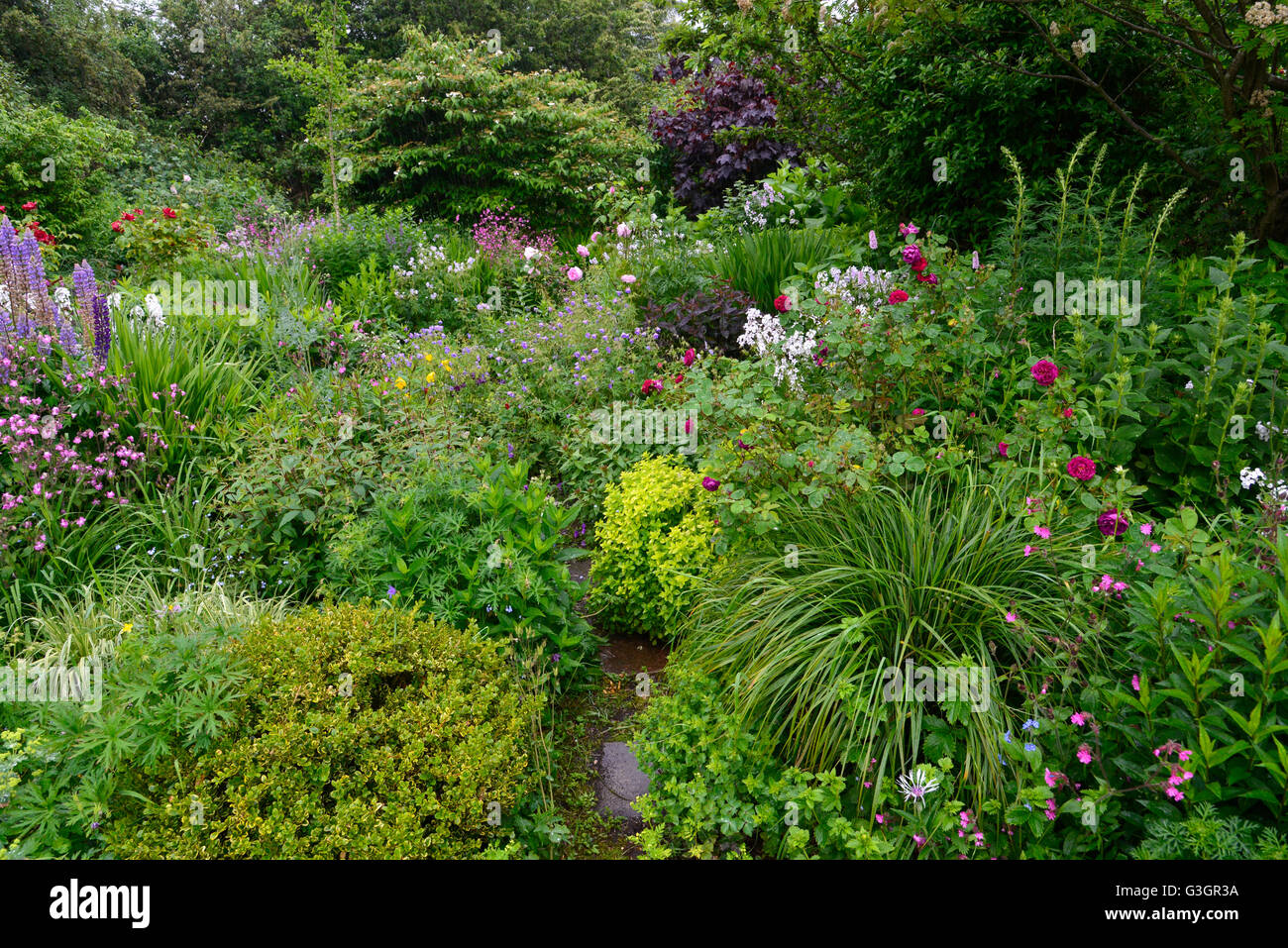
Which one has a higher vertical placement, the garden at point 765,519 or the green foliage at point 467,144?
the green foliage at point 467,144

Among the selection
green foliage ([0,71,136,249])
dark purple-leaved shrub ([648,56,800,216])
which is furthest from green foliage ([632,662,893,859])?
green foliage ([0,71,136,249])

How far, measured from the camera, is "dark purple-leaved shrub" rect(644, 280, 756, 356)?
18.3 ft

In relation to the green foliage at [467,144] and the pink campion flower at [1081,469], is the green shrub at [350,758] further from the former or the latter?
the green foliage at [467,144]

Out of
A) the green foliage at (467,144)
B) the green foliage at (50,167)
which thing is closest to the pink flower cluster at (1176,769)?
the green foliage at (467,144)

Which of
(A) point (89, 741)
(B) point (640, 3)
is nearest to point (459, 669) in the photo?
(A) point (89, 741)

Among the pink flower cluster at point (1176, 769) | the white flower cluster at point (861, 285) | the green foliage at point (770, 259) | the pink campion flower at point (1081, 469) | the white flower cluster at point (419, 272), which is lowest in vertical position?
the pink flower cluster at point (1176, 769)

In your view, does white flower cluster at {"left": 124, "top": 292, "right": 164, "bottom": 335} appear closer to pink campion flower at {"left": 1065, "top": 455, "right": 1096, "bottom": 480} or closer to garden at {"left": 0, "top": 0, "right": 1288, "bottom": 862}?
garden at {"left": 0, "top": 0, "right": 1288, "bottom": 862}

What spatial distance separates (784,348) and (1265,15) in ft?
7.52

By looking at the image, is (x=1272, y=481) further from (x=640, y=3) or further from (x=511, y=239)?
(x=640, y=3)

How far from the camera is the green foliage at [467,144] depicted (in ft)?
44.3

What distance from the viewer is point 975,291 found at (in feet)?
12.3

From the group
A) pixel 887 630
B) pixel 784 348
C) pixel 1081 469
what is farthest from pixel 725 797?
pixel 784 348

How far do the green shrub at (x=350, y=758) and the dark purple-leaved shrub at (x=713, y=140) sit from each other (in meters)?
9.38

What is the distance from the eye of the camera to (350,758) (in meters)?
2.57
